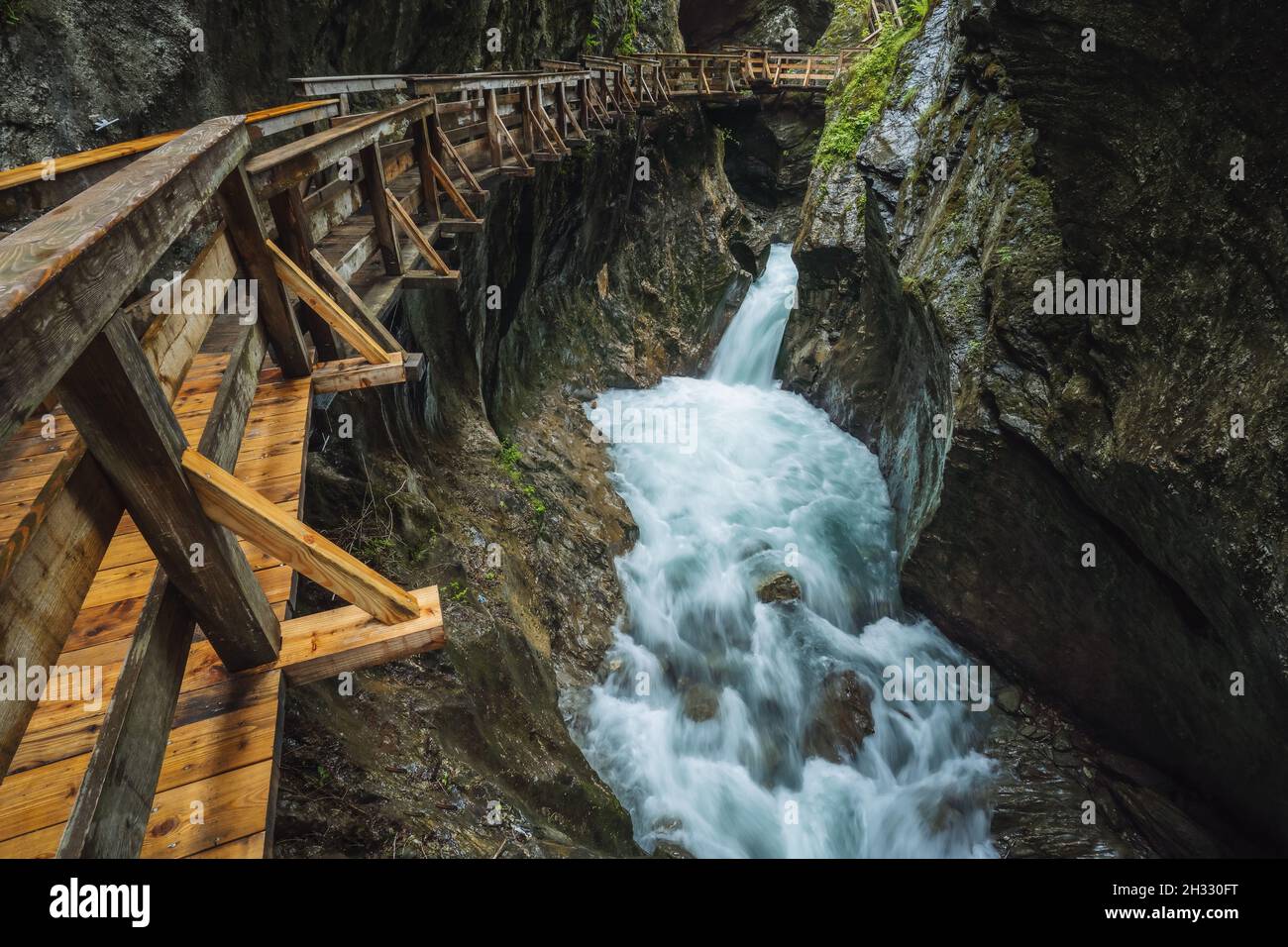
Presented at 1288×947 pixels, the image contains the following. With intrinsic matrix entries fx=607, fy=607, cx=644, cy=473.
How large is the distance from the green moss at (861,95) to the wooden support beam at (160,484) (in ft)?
48.8

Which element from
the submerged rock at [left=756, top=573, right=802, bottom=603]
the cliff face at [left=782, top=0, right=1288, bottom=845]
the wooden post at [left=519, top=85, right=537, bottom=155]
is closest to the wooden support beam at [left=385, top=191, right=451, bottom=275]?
the wooden post at [left=519, top=85, right=537, bottom=155]

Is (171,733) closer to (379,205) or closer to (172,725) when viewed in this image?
(172,725)

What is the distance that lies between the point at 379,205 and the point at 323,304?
6.56ft

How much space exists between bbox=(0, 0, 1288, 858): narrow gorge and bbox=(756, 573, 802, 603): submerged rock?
0.09 meters

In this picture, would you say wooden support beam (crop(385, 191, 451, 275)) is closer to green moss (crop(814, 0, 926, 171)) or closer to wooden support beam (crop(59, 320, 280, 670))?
wooden support beam (crop(59, 320, 280, 670))

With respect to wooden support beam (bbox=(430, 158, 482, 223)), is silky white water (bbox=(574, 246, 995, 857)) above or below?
below

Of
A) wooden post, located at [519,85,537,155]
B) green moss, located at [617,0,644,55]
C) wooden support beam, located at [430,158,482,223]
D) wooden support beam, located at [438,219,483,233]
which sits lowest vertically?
wooden support beam, located at [438,219,483,233]

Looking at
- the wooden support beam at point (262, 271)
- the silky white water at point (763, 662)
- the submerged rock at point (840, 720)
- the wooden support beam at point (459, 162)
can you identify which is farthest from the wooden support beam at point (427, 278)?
the submerged rock at point (840, 720)

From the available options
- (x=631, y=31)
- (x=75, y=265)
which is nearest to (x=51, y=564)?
(x=75, y=265)

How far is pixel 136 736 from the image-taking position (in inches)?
66.9

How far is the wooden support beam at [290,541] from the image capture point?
1895 millimetres

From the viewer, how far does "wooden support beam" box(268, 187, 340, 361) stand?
3.45 m

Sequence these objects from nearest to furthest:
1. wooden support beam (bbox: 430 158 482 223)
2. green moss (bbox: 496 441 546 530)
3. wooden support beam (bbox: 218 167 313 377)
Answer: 1. wooden support beam (bbox: 218 167 313 377)
2. wooden support beam (bbox: 430 158 482 223)
3. green moss (bbox: 496 441 546 530)
